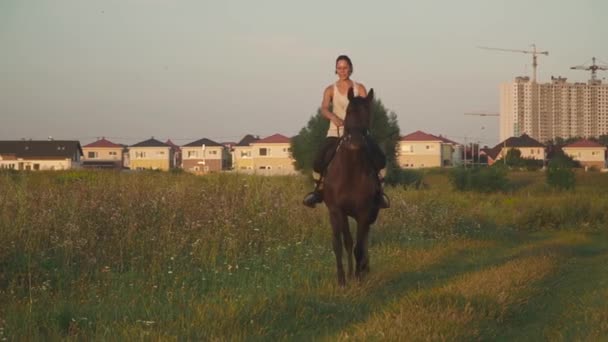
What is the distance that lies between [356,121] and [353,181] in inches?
34.5

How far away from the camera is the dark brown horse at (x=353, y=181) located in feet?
32.3

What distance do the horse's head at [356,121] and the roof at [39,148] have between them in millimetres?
49869

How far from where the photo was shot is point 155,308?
7930mm

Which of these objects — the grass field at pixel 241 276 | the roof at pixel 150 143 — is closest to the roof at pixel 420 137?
the roof at pixel 150 143

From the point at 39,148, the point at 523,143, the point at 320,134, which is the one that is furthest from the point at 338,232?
the point at 523,143

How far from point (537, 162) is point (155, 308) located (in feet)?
328

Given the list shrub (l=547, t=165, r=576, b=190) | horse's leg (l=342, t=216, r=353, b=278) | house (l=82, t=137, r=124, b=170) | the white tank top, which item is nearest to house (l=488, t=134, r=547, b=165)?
house (l=82, t=137, r=124, b=170)

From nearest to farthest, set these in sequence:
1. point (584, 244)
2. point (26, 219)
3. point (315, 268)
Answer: point (26, 219) → point (315, 268) → point (584, 244)

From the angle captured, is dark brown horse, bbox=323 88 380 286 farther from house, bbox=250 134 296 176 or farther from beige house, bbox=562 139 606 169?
beige house, bbox=562 139 606 169

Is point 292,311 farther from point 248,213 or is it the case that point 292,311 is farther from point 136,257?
point 248,213

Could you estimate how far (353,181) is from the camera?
33.4 feet

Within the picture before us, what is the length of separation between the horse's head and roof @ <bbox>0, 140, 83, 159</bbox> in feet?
164

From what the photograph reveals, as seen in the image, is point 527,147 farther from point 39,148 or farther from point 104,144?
point 39,148

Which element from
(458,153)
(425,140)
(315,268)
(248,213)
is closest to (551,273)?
(315,268)
